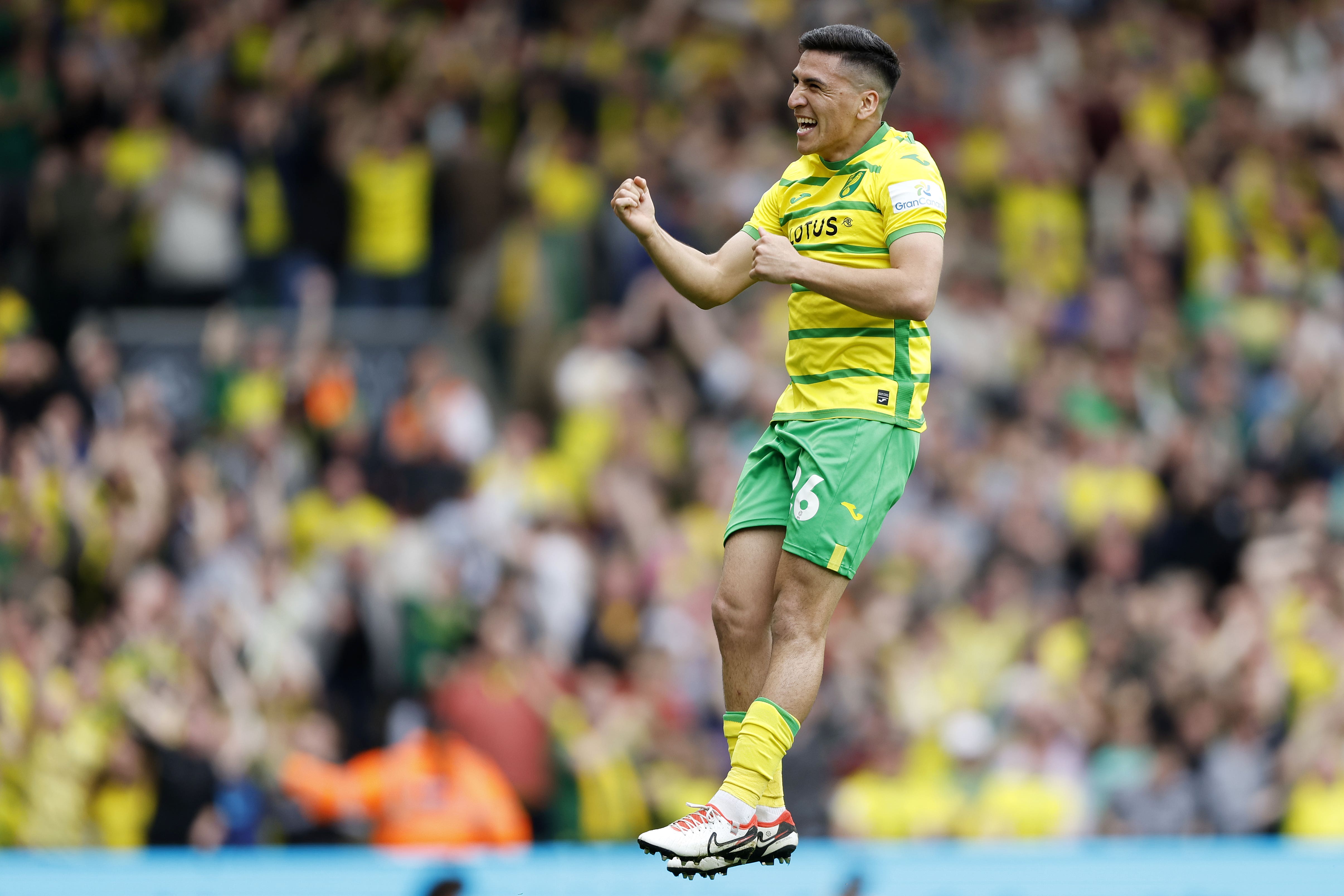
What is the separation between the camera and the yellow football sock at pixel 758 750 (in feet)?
20.2

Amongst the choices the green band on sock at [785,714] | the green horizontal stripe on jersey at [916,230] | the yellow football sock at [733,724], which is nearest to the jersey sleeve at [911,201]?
the green horizontal stripe on jersey at [916,230]

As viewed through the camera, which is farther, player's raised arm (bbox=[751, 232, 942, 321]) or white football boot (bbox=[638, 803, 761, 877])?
player's raised arm (bbox=[751, 232, 942, 321])

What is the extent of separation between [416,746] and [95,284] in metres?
5.88

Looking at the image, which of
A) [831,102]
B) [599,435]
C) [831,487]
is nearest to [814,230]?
[831,102]

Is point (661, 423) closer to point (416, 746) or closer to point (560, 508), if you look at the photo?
point (560, 508)

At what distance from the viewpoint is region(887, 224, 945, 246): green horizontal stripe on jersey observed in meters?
6.13

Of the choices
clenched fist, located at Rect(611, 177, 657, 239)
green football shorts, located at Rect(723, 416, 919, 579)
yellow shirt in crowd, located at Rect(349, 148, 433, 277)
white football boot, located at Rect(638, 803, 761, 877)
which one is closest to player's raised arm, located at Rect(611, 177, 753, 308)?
clenched fist, located at Rect(611, 177, 657, 239)

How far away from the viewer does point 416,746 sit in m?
11.7

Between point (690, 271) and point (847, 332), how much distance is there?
2.14 feet

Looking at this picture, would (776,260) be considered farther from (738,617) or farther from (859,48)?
(738,617)

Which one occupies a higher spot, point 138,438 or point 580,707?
point 138,438

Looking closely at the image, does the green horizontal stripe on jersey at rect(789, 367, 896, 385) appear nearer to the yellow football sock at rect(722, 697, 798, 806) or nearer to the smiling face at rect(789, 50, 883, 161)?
the smiling face at rect(789, 50, 883, 161)

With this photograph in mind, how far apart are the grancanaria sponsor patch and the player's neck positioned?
0.87 ft

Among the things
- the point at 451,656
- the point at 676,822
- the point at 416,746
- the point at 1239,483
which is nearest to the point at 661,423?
the point at 451,656
